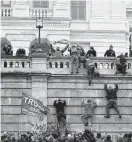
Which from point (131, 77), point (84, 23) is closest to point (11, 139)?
point (131, 77)

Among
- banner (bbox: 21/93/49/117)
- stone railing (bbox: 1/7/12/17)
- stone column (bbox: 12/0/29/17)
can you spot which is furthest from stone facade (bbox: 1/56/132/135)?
stone railing (bbox: 1/7/12/17)

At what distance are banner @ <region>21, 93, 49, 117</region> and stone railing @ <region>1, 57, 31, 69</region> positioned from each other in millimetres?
3269

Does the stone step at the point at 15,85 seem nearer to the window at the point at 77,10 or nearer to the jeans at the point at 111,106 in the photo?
the jeans at the point at 111,106

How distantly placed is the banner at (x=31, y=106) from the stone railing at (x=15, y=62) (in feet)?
10.7

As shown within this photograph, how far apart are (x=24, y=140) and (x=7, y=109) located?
7336 mm

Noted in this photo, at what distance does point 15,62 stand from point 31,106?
4.47 metres

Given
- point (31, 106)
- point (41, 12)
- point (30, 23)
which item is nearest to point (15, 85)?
point (31, 106)

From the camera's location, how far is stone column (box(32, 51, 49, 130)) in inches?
1750

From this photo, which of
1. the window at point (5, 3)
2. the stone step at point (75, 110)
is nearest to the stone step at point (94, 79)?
the stone step at point (75, 110)

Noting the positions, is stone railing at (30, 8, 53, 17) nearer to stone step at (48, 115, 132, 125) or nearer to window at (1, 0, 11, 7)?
window at (1, 0, 11, 7)

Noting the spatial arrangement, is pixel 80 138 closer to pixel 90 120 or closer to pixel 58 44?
pixel 90 120

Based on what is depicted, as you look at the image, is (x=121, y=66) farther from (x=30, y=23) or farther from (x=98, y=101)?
(x=30, y=23)

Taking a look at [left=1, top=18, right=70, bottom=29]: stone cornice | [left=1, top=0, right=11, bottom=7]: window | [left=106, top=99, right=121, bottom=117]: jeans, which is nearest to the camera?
[left=106, top=99, right=121, bottom=117]: jeans

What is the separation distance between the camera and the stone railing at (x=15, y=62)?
45031 millimetres
